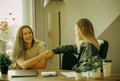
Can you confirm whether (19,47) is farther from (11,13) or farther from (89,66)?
(89,66)

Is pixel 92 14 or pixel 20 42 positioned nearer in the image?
pixel 20 42

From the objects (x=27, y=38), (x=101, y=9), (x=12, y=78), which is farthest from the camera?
(x=101, y=9)

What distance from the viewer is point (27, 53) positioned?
3.32 m

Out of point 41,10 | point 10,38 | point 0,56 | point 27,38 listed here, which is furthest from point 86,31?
point 10,38

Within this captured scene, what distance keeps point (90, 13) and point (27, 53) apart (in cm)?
156

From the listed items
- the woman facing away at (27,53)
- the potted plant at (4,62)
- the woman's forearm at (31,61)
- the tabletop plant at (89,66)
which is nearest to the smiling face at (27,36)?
the woman facing away at (27,53)

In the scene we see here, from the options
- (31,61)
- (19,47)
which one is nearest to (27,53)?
(19,47)

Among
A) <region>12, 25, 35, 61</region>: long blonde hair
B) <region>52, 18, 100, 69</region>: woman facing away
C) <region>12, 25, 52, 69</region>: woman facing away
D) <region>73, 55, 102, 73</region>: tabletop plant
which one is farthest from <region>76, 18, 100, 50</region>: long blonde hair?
<region>12, 25, 35, 61</region>: long blonde hair

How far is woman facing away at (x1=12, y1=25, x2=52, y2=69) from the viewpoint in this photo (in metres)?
3.12

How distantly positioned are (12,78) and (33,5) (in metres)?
1.84

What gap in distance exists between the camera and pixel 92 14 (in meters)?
4.42

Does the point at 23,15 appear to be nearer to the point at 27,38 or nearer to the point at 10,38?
the point at 10,38

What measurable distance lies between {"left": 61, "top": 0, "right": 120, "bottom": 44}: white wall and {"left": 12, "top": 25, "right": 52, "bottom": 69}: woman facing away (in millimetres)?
1149

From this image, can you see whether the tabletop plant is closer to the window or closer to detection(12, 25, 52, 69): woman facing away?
detection(12, 25, 52, 69): woman facing away
